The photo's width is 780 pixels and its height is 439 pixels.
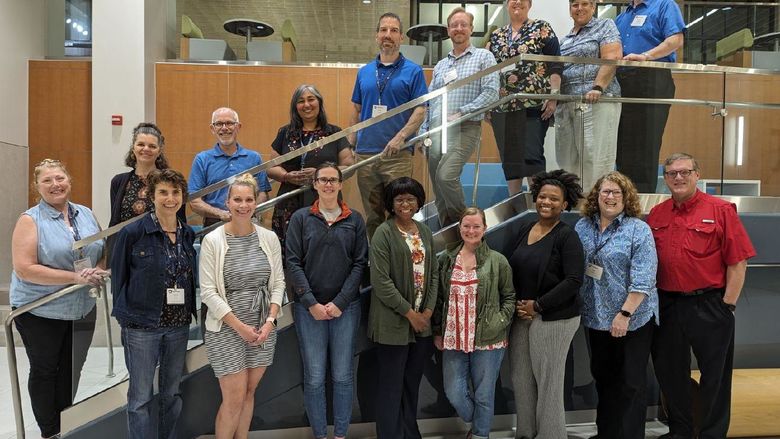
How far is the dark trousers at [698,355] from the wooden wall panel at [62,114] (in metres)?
7.60

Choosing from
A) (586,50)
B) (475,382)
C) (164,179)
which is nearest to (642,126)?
(586,50)

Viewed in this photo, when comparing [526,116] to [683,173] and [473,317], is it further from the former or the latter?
[473,317]

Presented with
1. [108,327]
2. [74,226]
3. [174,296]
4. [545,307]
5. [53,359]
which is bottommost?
[53,359]

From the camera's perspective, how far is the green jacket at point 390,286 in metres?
2.93

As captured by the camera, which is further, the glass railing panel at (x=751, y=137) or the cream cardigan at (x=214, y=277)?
the glass railing panel at (x=751, y=137)

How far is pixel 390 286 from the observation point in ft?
9.56

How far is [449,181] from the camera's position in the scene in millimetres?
3383

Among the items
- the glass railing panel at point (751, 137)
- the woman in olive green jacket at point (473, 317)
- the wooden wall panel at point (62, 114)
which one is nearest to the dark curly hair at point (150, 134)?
the woman in olive green jacket at point (473, 317)

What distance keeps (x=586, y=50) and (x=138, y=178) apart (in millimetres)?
3021

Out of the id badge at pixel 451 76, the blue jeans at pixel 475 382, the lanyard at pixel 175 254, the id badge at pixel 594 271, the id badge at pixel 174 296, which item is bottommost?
the blue jeans at pixel 475 382

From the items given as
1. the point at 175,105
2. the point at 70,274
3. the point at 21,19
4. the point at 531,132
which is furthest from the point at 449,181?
the point at 21,19

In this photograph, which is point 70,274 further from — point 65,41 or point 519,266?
point 65,41

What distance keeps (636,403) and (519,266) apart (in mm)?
1018

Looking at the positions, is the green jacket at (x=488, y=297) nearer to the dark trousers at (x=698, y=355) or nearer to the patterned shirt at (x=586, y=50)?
the dark trousers at (x=698, y=355)
